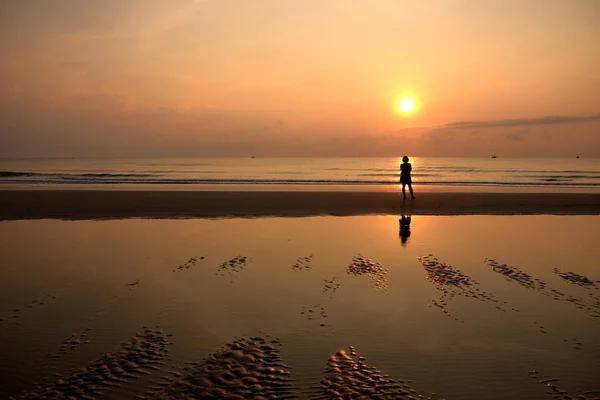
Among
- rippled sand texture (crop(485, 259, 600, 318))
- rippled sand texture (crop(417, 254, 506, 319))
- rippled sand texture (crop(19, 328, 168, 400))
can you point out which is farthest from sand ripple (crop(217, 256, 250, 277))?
rippled sand texture (crop(485, 259, 600, 318))

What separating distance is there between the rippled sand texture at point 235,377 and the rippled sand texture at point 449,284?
3178mm

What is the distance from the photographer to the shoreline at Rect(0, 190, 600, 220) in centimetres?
1852

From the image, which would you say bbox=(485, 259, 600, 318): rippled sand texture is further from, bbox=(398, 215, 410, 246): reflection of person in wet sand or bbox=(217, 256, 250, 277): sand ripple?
bbox=(217, 256, 250, 277): sand ripple

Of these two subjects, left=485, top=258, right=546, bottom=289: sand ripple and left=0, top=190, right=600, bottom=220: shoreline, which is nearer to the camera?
left=485, top=258, right=546, bottom=289: sand ripple

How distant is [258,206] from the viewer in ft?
70.2

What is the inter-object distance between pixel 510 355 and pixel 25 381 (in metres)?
5.56

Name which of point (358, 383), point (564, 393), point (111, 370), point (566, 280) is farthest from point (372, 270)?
point (111, 370)

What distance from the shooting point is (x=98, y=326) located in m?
5.96

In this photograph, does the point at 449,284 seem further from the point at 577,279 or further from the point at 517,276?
the point at 577,279

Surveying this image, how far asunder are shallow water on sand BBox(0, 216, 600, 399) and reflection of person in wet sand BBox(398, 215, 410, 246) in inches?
31.7

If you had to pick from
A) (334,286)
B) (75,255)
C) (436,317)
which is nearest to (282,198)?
(75,255)

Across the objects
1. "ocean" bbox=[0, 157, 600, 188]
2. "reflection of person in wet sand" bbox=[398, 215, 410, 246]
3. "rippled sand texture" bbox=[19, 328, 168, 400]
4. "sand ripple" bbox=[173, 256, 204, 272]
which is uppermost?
"ocean" bbox=[0, 157, 600, 188]

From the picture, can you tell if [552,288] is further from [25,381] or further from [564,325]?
[25,381]

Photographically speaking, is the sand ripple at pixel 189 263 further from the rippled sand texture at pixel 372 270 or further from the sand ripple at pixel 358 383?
the sand ripple at pixel 358 383
